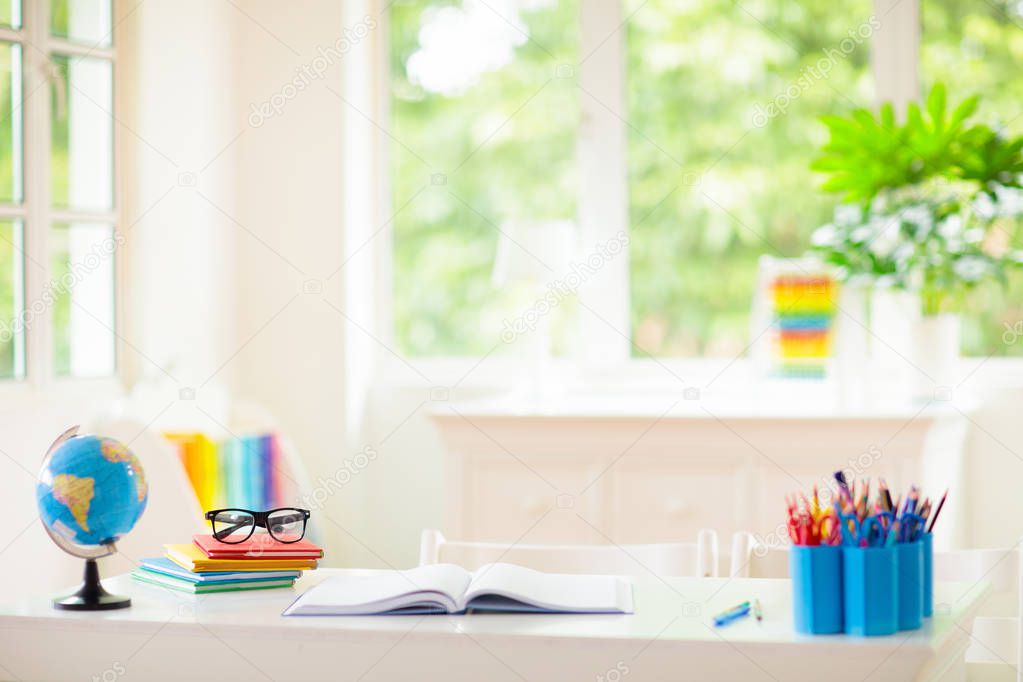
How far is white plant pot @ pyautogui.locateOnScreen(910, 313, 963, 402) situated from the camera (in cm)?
335

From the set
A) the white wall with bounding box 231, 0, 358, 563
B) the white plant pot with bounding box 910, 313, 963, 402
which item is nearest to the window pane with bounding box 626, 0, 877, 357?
the white plant pot with bounding box 910, 313, 963, 402

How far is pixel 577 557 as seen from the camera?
Result: 6.95 feet

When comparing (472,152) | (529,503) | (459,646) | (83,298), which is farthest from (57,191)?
(459,646)

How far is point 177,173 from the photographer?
12.0 ft

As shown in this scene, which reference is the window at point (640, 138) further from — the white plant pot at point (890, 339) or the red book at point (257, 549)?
the red book at point (257, 549)

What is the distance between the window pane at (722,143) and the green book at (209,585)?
7.77 ft

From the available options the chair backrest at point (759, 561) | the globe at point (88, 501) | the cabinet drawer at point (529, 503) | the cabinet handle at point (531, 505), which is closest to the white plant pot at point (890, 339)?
the cabinet drawer at point (529, 503)

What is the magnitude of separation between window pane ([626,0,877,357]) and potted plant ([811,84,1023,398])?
1.17ft

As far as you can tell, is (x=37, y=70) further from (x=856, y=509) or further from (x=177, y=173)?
(x=856, y=509)

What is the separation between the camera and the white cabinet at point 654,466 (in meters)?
3.13

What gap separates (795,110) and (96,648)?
2.88 m

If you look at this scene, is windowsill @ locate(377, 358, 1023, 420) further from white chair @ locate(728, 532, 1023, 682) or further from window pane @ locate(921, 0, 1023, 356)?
white chair @ locate(728, 532, 1023, 682)

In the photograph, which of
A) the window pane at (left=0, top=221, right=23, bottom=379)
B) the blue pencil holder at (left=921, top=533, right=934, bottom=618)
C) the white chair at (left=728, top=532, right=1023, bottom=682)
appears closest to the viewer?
the blue pencil holder at (left=921, top=533, right=934, bottom=618)

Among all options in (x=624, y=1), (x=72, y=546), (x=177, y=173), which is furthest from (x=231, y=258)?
(x=72, y=546)
